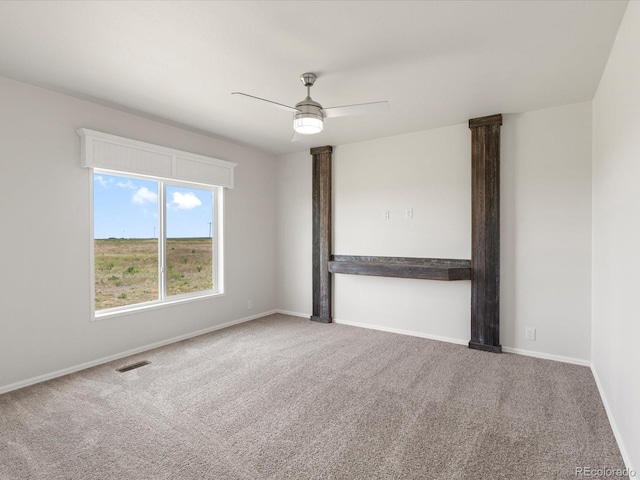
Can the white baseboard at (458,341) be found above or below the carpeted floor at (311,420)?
above

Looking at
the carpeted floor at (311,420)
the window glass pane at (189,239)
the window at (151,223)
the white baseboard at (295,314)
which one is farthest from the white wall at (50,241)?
the white baseboard at (295,314)

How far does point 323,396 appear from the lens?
267 centimetres

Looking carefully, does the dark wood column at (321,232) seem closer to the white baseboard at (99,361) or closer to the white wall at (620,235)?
the white baseboard at (99,361)

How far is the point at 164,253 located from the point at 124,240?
495mm

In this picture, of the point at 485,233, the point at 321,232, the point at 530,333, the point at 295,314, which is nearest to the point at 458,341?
the point at 530,333

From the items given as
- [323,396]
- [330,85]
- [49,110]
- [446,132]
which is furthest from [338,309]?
[49,110]

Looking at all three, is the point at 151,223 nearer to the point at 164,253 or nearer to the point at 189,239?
the point at 164,253

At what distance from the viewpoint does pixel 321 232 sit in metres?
4.98

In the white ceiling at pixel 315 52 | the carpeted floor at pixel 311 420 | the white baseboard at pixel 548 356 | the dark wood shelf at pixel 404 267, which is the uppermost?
the white ceiling at pixel 315 52

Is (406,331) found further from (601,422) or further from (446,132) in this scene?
(446,132)

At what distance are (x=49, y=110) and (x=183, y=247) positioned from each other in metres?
1.93

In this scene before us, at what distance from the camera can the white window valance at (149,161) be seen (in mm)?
3232

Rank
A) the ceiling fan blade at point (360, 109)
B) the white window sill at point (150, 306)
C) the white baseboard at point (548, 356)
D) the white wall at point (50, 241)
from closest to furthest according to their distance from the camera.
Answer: the ceiling fan blade at point (360, 109)
the white wall at point (50, 241)
the white baseboard at point (548, 356)
the white window sill at point (150, 306)

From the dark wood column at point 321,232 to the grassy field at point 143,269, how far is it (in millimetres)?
1533
